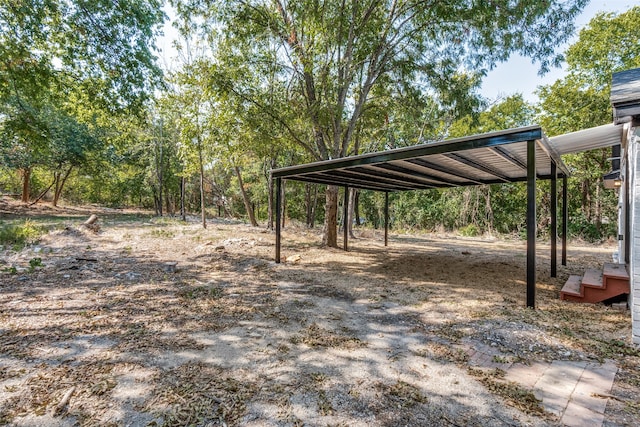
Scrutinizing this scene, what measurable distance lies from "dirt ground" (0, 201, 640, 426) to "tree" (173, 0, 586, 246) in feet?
15.1

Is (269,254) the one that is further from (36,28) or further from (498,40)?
(498,40)

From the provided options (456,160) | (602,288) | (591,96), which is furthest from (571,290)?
(591,96)

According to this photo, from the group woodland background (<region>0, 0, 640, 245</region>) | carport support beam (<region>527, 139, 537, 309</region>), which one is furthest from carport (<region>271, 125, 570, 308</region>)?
woodland background (<region>0, 0, 640, 245</region>)

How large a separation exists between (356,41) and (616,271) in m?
7.03

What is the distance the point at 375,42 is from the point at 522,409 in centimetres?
814

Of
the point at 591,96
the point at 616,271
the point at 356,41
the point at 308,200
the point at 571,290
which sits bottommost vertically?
the point at 571,290

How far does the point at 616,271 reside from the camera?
172 inches

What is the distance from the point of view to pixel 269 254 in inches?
311

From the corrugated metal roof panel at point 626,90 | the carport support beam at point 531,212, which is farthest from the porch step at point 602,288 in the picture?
the corrugated metal roof panel at point 626,90

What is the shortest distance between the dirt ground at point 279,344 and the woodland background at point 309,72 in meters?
3.84

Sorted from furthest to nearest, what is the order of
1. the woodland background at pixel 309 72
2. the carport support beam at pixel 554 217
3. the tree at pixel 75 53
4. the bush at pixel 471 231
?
the bush at pixel 471 231, the woodland background at pixel 309 72, the tree at pixel 75 53, the carport support beam at pixel 554 217

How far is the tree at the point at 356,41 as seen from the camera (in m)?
6.68

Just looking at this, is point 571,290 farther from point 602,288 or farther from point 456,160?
point 456,160

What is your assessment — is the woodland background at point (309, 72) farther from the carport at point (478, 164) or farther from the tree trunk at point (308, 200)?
the tree trunk at point (308, 200)
